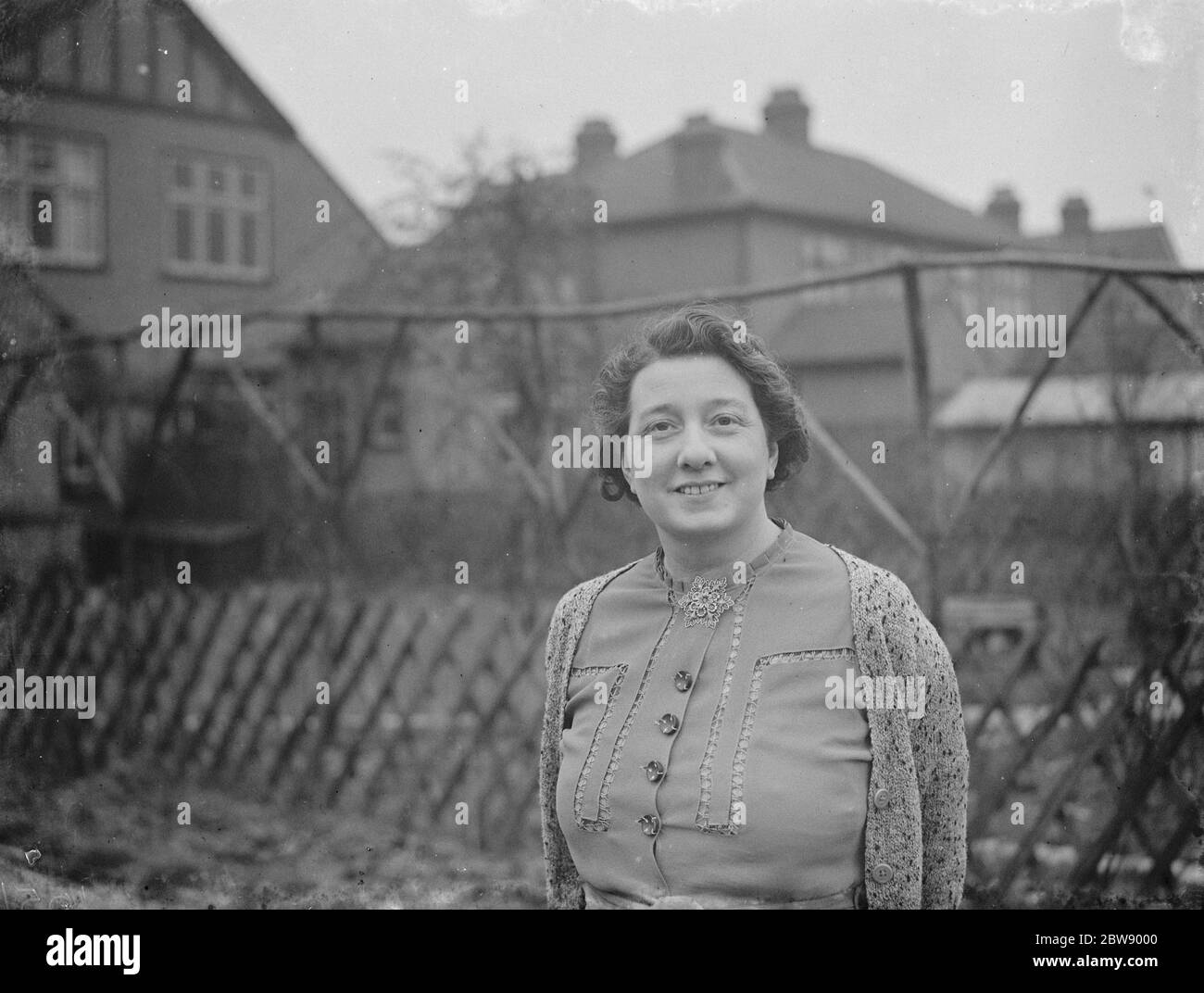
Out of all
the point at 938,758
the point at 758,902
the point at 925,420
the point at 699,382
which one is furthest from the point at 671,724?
the point at 925,420

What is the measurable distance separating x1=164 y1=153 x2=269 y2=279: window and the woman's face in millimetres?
1473

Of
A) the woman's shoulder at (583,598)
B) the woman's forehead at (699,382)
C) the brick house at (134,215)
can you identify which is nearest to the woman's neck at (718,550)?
the woman's shoulder at (583,598)

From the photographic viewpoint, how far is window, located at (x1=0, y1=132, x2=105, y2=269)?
3.13m

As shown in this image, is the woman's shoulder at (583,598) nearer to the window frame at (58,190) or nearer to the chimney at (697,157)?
the chimney at (697,157)

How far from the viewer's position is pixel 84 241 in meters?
3.16

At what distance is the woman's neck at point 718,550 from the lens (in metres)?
2.22

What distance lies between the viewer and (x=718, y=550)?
2.23 m

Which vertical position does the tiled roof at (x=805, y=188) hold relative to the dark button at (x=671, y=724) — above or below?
above

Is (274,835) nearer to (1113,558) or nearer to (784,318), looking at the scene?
(784,318)

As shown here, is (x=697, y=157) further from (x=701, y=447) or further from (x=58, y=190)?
(x=58, y=190)

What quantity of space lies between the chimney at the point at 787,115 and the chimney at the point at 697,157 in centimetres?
13

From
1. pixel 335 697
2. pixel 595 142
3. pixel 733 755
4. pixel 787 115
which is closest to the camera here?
pixel 733 755

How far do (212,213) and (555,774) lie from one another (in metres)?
1.78
